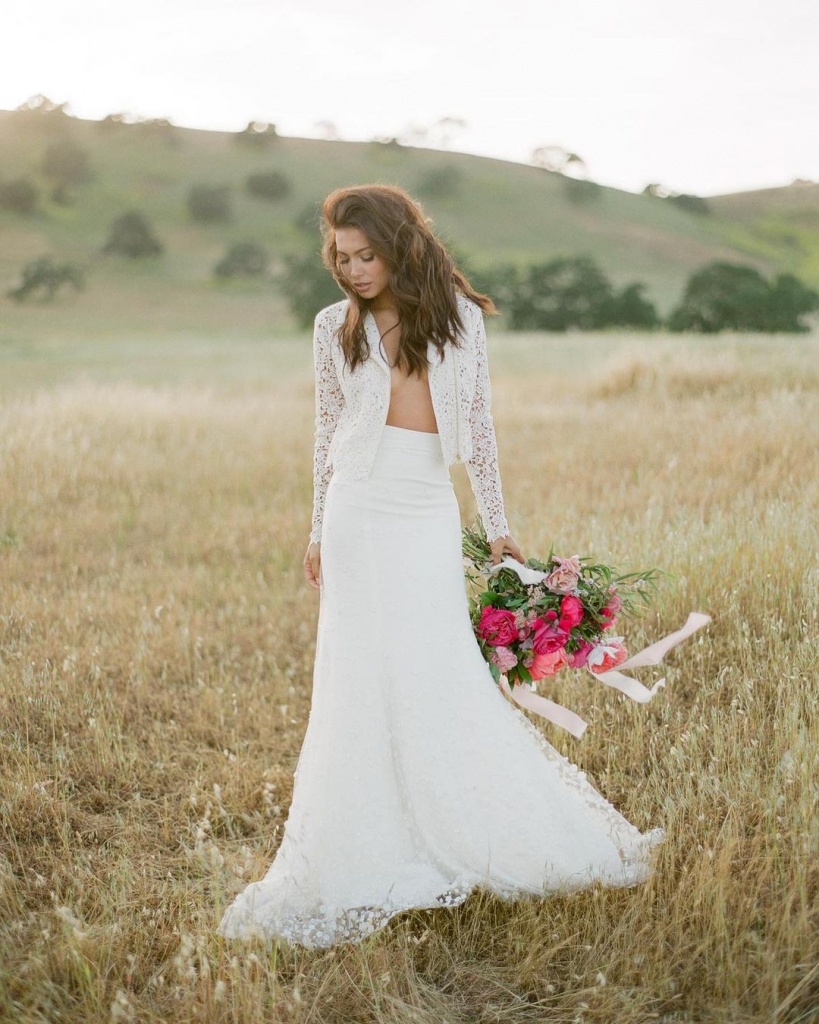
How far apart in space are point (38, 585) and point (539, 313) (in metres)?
35.2

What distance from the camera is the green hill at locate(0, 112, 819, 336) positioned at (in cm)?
4150

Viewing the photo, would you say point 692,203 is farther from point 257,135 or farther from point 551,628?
point 551,628

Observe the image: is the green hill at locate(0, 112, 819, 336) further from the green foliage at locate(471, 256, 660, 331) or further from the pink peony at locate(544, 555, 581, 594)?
the pink peony at locate(544, 555, 581, 594)

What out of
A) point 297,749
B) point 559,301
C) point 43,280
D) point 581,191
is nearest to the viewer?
point 297,749

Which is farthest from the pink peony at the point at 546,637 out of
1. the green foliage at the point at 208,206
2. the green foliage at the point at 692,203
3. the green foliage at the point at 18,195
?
the green foliage at the point at 692,203

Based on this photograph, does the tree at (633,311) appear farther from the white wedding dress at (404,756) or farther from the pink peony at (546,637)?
the white wedding dress at (404,756)

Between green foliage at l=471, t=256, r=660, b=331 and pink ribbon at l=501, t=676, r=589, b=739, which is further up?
green foliage at l=471, t=256, r=660, b=331

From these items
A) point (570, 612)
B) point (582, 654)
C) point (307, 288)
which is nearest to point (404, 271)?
point (570, 612)

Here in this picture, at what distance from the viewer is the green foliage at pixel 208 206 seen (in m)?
51.5

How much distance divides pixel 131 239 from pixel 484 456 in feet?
154

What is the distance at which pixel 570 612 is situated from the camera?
10.9ft

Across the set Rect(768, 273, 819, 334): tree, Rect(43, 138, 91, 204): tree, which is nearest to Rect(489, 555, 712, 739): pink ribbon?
Rect(768, 273, 819, 334): tree

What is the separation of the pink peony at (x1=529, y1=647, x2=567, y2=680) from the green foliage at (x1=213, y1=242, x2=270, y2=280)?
46.0 meters

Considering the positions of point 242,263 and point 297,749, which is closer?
point 297,749
